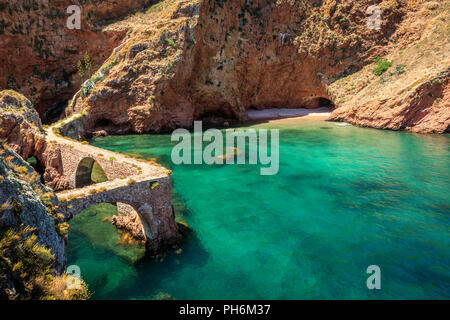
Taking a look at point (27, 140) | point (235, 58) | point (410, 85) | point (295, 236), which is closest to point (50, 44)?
point (235, 58)

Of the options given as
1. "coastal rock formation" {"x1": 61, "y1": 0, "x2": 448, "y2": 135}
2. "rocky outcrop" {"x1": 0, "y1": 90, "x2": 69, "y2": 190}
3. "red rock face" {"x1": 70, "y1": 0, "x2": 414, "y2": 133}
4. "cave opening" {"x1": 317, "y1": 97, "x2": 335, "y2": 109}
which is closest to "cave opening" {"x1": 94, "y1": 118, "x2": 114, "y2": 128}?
"coastal rock formation" {"x1": 61, "y1": 0, "x2": 448, "y2": 135}

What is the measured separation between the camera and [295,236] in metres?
15.8

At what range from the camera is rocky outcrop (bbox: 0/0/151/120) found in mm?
42872

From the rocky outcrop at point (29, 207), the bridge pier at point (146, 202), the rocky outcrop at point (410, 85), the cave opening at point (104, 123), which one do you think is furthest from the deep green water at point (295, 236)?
the cave opening at point (104, 123)

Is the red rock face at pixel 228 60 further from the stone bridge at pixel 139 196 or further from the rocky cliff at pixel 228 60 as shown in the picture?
the stone bridge at pixel 139 196

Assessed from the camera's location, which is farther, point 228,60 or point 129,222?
point 228,60

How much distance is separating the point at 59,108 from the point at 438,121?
2314 inches

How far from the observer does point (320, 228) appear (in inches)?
650

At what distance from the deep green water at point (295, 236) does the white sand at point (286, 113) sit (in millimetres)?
28330

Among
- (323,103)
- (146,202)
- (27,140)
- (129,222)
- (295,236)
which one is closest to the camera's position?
(146,202)

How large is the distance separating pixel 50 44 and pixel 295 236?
167ft

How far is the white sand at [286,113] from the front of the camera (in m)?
55.4

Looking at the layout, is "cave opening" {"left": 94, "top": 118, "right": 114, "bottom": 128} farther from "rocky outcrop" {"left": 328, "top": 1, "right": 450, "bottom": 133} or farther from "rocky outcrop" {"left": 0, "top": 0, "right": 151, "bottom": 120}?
"rocky outcrop" {"left": 328, "top": 1, "right": 450, "bottom": 133}

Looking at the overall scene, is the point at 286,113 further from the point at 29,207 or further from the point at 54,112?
the point at 29,207
